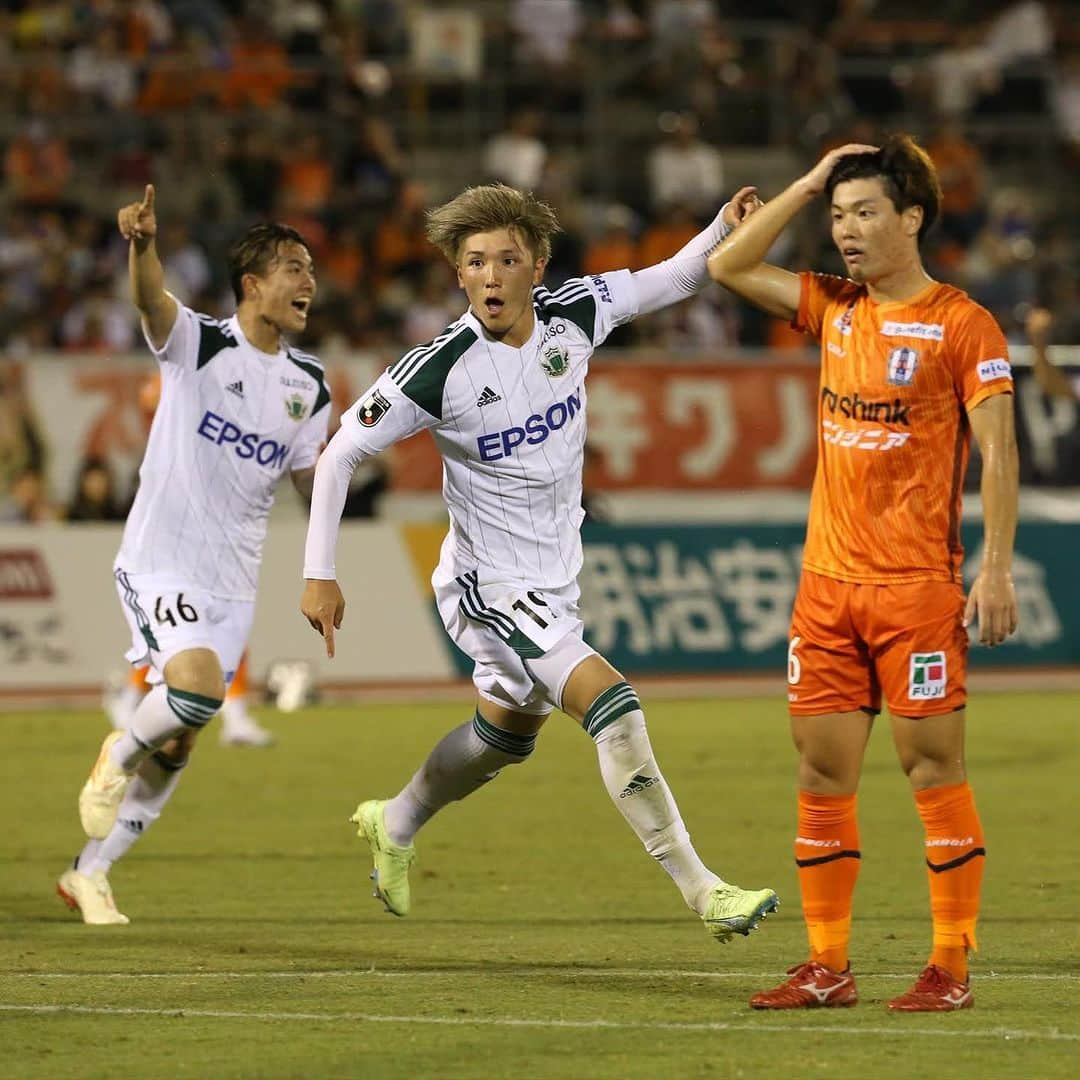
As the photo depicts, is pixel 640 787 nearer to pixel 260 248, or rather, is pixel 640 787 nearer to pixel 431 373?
pixel 431 373

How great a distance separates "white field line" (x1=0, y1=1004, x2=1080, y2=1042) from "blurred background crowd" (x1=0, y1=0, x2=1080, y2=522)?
12.6m

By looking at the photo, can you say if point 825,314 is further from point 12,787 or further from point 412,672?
point 412,672

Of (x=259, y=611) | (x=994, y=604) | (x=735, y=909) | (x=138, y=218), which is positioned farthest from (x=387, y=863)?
(x=259, y=611)

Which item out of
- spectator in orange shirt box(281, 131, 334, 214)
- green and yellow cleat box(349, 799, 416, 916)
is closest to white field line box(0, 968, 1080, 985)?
green and yellow cleat box(349, 799, 416, 916)

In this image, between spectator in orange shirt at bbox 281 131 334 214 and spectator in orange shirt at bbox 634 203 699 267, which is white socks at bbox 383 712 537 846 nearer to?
spectator in orange shirt at bbox 634 203 699 267

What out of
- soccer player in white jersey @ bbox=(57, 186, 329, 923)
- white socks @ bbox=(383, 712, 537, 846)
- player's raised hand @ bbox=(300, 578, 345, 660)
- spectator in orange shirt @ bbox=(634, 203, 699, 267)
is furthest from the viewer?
spectator in orange shirt @ bbox=(634, 203, 699, 267)

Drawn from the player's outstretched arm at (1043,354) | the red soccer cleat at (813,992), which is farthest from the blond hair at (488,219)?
the red soccer cleat at (813,992)

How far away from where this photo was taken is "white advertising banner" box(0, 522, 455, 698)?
17422 millimetres

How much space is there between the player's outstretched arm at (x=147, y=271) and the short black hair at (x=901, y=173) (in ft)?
8.93

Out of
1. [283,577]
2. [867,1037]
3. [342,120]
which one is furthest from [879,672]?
[342,120]

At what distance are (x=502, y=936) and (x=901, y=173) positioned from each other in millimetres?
3216

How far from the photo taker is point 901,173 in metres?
6.45

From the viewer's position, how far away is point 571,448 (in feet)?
24.6

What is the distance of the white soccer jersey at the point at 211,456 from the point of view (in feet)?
29.1
